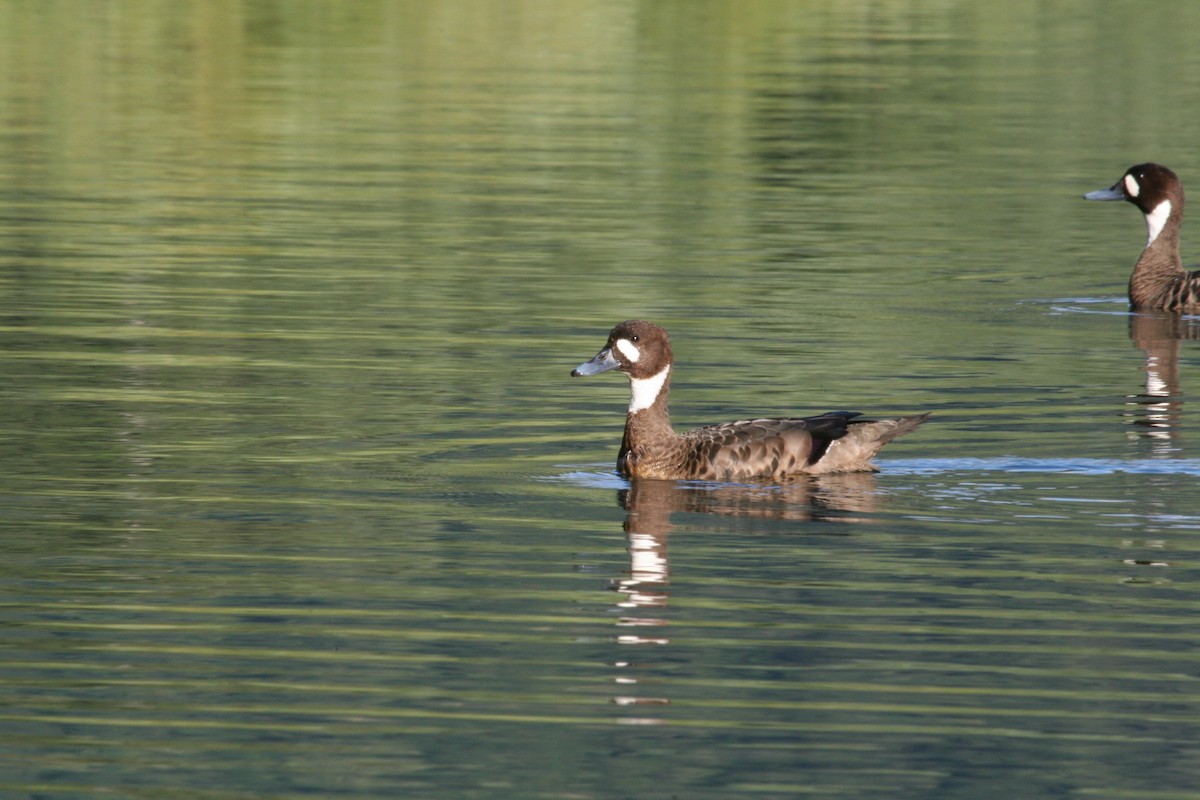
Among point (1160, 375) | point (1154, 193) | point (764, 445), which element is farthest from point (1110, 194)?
point (764, 445)

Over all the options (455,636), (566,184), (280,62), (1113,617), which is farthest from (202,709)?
(280,62)

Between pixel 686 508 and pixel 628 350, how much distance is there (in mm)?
1548

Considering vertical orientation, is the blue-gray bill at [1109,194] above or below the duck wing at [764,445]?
above

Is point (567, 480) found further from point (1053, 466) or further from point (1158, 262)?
point (1158, 262)

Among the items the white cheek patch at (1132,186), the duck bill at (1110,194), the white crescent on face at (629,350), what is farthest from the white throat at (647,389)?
the duck bill at (1110,194)

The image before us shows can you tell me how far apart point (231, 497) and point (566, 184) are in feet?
62.6

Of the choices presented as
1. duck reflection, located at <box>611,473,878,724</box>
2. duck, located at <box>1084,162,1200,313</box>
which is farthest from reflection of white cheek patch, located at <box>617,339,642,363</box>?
duck, located at <box>1084,162,1200,313</box>

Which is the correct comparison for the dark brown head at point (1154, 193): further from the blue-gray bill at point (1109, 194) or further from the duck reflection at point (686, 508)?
the duck reflection at point (686, 508)

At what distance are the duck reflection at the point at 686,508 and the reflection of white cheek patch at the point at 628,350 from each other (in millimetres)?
877

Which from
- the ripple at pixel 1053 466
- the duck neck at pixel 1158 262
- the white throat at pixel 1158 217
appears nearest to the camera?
the ripple at pixel 1053 466

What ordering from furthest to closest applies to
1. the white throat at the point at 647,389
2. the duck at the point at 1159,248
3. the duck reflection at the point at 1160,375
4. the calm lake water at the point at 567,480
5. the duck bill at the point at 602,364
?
the duck at the point at 1159,248 → the duck reflection at the point at 1160,375 → the duck bill at the point at 602,364 → the white throat at the point at 647,389 → the calm lake water at the point at 567,480

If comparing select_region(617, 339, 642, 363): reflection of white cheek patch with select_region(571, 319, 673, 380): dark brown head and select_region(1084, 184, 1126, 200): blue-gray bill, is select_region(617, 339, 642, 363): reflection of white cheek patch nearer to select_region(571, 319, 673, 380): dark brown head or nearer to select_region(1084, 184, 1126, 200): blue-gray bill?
select_region(571, 319, 673, 380): dark brown head

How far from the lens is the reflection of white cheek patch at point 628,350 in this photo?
1530cm

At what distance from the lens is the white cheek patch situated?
25.4 meters
